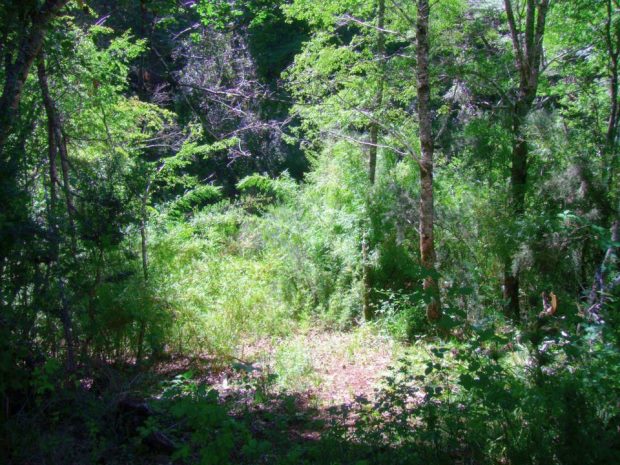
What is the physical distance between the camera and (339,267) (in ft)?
31.2

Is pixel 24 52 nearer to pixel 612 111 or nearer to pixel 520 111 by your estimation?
pixel 520 111

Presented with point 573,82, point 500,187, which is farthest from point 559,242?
point 573,82

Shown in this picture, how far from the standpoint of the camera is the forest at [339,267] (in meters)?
3.90

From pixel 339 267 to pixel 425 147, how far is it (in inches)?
118

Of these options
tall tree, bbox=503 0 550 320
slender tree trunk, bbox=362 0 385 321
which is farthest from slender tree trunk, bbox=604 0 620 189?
slender tree trunk, bbox=362 0 385 321

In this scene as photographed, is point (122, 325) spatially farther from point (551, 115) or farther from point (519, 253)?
point (551, 115)

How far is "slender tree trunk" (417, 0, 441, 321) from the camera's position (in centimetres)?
696

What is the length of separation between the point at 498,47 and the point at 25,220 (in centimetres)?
786

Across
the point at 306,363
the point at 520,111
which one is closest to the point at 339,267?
the point at 306,363

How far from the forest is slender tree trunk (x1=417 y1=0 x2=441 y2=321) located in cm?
4

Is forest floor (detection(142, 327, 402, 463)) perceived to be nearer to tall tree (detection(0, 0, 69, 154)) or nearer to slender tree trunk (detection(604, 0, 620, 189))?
tall tree (detection(0, 0, 69, 154))

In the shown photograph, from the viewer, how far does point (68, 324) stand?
504 centimetres

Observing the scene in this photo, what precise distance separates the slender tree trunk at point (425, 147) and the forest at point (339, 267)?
4 cm

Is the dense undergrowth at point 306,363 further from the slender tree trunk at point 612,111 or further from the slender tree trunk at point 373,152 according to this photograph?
the slender tree trunk at point 612,111
